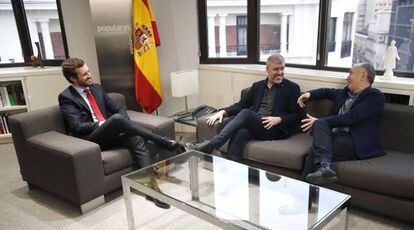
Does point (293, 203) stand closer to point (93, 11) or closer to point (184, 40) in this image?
point (184, 40)

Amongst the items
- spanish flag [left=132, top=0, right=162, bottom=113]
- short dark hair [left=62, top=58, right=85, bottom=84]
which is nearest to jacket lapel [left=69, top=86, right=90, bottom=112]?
short dark hair [left=62, top=58, right=85, bottom=84]

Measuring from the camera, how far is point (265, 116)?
2951 millimetres

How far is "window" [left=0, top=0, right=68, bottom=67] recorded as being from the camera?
4039mm

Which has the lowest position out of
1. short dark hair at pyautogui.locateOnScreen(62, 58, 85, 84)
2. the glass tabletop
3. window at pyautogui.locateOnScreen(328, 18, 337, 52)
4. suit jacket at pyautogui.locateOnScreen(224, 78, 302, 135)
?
the glass tabletop

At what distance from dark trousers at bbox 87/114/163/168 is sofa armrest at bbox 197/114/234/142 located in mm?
479

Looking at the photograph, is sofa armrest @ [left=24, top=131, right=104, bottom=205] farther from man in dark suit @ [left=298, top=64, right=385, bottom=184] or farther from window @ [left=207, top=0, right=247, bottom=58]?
window @ [left=207, top=0, right=247, bottom=58]

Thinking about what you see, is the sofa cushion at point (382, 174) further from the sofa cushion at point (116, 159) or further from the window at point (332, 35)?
the sofa cushion at point (116, 159)

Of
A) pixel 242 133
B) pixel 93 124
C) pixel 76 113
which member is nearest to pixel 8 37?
pixel 76 113

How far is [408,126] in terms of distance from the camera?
7.96ft

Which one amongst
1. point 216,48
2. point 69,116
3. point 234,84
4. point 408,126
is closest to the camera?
point 408,126

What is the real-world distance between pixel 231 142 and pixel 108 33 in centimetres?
189

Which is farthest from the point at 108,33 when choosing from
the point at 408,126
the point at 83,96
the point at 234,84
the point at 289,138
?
the point at 408,126

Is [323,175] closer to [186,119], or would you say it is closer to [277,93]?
[277,93]

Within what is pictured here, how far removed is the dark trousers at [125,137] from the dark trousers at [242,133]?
0.55m
